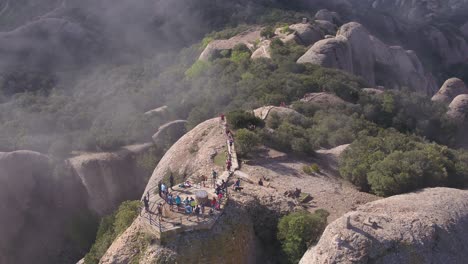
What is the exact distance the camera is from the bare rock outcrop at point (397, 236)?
17641 mm

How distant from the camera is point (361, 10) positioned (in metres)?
113

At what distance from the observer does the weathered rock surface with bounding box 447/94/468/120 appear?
4819cm

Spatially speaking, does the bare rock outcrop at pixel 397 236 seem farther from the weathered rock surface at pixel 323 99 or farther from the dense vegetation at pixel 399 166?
the weathered rock surface at pixel 323 99

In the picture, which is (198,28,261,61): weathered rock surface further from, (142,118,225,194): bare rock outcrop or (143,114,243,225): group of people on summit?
(143,114,243,225): group of people on summit

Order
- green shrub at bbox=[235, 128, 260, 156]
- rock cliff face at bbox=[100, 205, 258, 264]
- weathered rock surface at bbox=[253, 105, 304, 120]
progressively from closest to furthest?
1. rock cliff face at bbox=[100, 205, 258, 264]
2. green shrub at bbox=[235, 128, 260, 156]
3. weathered rock surface at bbox=[253, 105, 304, 120]

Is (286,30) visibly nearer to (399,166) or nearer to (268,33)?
(268,33)

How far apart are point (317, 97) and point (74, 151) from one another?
21082 mm

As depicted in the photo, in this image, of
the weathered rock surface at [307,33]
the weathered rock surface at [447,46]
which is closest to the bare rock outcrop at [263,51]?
the weathered rock surface at [307,33]

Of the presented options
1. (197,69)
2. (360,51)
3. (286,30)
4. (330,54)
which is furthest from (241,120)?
(360,51)

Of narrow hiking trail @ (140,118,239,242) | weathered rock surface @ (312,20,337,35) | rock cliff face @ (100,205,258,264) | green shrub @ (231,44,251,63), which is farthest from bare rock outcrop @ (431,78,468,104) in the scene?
rock cliff face @ (100,205,258,264)

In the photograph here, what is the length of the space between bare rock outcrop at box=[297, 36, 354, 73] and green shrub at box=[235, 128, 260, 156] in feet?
83.8

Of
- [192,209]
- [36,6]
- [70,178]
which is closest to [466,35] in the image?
[36,6]

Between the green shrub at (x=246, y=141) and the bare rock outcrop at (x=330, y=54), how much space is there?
25.5 metres

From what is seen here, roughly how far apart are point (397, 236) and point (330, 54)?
124 feet
